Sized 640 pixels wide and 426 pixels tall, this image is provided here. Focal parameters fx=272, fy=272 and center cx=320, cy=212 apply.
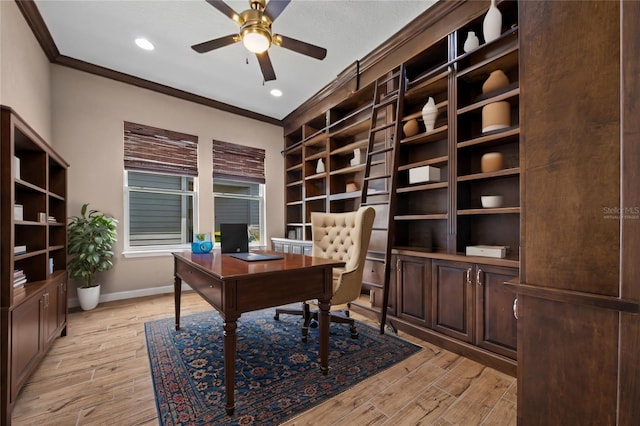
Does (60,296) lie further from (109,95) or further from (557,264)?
(557,264)

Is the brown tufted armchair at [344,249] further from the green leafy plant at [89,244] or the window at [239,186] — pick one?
the window at [239,186]

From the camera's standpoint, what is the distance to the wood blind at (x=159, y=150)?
3.81m

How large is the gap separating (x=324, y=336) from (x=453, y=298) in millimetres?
1121

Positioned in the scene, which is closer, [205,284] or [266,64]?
[205,284]

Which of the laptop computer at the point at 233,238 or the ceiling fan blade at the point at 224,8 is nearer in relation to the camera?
the ceiling fan blade at the point at 224,8

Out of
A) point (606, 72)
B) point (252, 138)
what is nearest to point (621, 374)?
point (606, 72)

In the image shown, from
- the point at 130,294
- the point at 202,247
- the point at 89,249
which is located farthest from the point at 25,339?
the point at 130,294

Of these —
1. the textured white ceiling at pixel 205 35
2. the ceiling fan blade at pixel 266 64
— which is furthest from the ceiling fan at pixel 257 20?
the textured white ceiling at pixel 205 35

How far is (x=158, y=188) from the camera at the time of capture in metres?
4.11

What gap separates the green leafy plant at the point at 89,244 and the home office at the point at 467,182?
333 millimetres

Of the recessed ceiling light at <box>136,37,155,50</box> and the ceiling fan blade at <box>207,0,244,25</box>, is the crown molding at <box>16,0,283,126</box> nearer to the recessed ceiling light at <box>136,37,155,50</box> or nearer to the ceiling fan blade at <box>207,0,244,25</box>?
the recessed ceiling light at <box>136,37,155,50</box>

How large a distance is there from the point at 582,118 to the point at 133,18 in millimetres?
3608

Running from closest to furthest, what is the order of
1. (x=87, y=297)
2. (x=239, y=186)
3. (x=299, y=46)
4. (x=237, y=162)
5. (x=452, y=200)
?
(x=299, y=46), (x=452, y=200), (x=87, y=297), (x=237, y=162), (x=239, y=186)

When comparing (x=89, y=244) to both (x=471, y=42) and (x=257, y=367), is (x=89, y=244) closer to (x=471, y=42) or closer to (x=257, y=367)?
(x=257, y=367)
